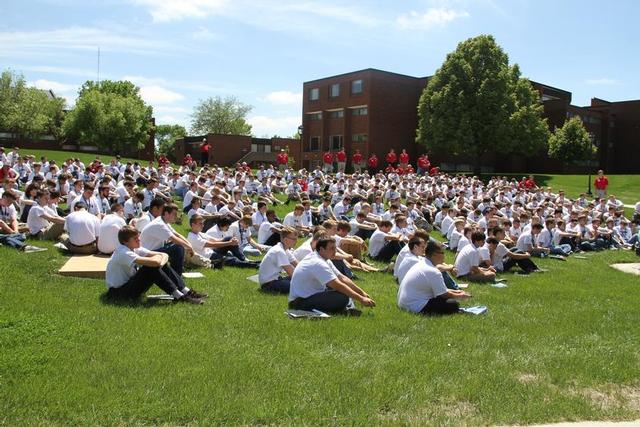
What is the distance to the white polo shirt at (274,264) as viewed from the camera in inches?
382

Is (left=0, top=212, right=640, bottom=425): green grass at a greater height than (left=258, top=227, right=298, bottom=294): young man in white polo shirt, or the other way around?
(left=258, top=227, right=298, bottom=294): young man in white polo shirt

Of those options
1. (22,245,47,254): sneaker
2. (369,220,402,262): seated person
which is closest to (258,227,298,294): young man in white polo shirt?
(369,220,402,262): seated person

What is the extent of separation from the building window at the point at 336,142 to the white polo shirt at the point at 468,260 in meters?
47.8

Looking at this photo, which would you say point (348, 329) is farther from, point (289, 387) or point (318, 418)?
point (318, 418)

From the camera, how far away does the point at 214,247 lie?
1202 centimetres

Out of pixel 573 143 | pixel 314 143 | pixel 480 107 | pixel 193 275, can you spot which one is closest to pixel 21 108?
pixel 314 143

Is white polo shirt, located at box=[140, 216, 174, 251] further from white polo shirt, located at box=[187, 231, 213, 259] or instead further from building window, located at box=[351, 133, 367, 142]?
building window, located at box=[351, 133, 367, 142]

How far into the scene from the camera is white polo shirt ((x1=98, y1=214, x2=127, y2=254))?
1174cm

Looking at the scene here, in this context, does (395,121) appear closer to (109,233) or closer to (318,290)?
(109,233)

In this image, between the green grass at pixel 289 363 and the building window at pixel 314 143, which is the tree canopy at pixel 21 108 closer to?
the building window at pixel 314 143

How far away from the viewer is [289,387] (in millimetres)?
5512

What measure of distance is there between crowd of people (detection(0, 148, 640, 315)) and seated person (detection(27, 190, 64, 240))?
0.08 feet

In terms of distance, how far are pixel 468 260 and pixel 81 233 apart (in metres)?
7.99

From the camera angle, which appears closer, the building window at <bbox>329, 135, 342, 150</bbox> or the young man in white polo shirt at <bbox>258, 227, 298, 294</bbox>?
the young man in white polo shirt at <bbox>258, 227, 298, 294</bbox>
